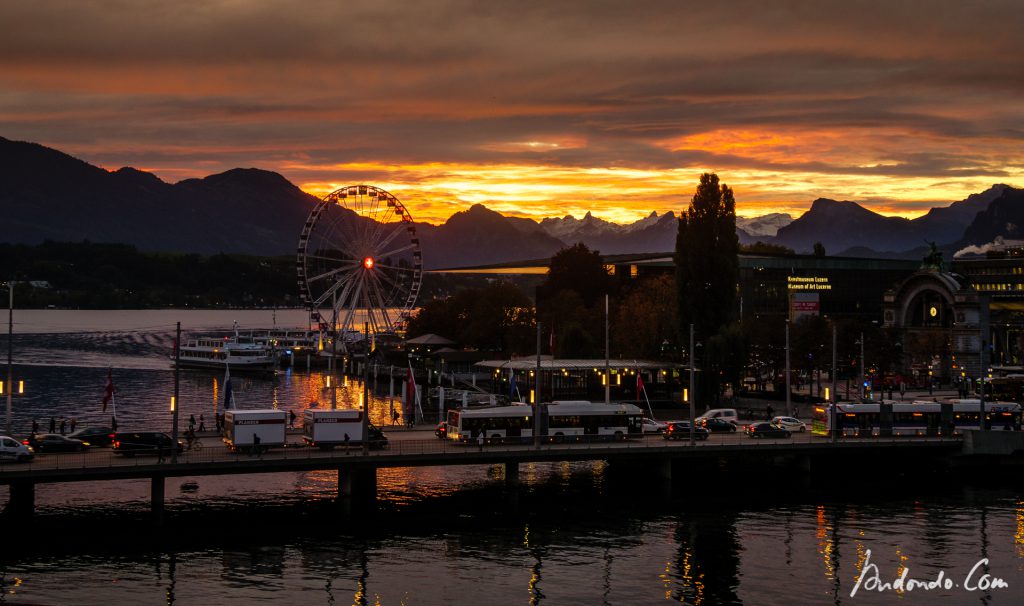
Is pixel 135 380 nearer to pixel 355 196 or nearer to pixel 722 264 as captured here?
pixel 355 196

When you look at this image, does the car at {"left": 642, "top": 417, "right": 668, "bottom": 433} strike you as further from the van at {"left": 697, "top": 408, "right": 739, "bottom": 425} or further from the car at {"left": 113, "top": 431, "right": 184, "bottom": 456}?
the car at {"left": 113, "top": 431, "right": 184, "bottom": 456}

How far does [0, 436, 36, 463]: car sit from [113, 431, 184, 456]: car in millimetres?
5172

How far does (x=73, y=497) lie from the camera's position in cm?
7819

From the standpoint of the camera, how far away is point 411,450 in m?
78.7

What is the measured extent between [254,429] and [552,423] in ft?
71.5

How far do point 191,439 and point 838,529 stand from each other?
141 ft

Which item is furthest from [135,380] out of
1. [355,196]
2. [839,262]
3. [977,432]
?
[977,432]

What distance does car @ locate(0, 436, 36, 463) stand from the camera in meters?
70.9

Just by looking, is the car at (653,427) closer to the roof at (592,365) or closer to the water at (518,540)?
the water at (518,540)

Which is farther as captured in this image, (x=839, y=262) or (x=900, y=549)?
(x=839, y=262)

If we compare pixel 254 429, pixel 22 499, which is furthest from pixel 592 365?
pixel 22 499

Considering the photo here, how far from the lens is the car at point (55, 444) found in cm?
7706

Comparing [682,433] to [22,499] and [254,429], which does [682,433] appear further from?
[22,499]

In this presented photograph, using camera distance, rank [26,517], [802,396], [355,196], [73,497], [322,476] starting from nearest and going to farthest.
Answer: [26,517] < [73,497] < [322,476] < [802,396] < [355,196]
